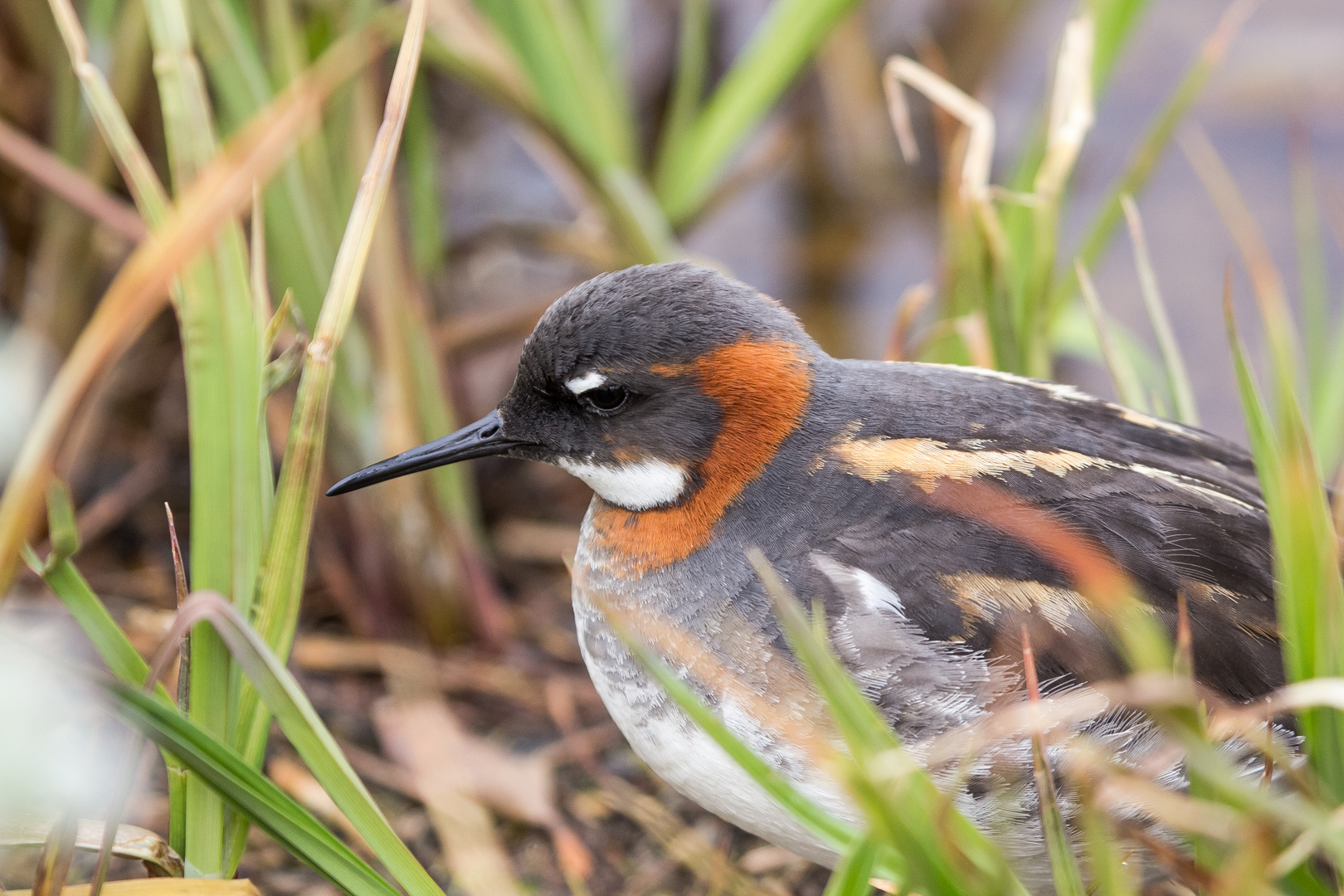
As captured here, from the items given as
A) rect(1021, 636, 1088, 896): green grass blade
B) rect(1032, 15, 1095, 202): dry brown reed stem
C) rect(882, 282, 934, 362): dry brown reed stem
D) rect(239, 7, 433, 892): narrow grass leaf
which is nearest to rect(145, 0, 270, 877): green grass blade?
rect(239, 7, 433, 892): narrow grass leaf

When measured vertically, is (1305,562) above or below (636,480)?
above

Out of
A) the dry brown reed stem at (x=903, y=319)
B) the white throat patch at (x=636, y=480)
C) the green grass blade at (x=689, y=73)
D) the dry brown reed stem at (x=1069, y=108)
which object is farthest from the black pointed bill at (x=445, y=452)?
the green grass blade at (x=689, y=73)

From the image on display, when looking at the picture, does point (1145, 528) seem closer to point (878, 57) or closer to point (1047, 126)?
point (1047, 126)

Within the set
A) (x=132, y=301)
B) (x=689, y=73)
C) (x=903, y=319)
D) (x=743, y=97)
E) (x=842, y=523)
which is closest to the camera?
(x=132, y=301)

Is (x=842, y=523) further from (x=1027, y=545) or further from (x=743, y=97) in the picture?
(x=743, y=97)

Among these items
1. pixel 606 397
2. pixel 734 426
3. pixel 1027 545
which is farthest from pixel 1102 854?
pixel 606 397

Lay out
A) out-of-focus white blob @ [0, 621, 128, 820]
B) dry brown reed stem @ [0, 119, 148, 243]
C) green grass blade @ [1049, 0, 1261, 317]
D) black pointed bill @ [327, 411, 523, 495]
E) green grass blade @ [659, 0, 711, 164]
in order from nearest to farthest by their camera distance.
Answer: out-of-focus white blob @ [0, 621, 128, 820]
black pointed bill @ [327, 411, 523, 495]
dry brown reed stem @ [0, 119, 148, 243]
green grass blade @ [1049, 0, 1261, 317]
green grass blade @ [659, 0, 711, 164]

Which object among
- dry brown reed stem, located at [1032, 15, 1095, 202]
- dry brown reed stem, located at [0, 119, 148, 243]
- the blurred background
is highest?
dry brown reed stem, located at [1032, 15, 1095, 202]

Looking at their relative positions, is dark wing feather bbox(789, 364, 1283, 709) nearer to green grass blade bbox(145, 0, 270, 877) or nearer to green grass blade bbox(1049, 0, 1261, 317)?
green grass blade bbox(1049, 0, 1261, 317)
